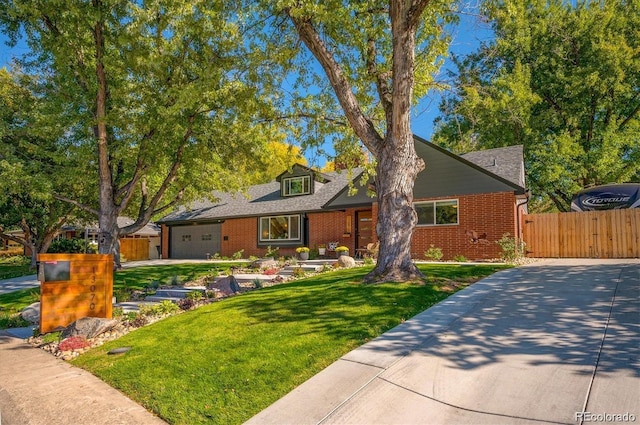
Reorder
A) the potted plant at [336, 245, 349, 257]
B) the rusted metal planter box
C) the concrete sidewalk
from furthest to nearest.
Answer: the potted plant at [336, 245, 349, 257]
the rusted metal planter box
the concrete sidewalk

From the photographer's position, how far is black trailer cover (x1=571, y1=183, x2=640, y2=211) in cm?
1609

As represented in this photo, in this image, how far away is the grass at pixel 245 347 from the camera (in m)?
4.14

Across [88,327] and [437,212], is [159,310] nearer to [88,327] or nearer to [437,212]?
[88,327]

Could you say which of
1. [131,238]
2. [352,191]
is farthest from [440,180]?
[131,238]

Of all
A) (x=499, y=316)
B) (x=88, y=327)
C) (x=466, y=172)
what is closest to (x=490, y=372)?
(x=499, y=316)

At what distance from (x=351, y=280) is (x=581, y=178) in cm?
2113

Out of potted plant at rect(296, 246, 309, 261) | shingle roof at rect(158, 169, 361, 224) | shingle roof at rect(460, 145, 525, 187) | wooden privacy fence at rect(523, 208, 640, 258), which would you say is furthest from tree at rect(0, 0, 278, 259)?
wooden privacy fence at rect(523, 208, 640, 258)

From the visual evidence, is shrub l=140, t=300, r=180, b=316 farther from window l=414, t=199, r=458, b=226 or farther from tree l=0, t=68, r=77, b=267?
window l=414, t=199, r=458, b=226

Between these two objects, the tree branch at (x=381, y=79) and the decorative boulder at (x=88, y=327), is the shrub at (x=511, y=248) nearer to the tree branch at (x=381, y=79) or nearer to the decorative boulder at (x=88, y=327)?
the tree branch at (x=381, y=79)

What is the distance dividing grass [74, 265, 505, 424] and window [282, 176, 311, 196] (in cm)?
1615

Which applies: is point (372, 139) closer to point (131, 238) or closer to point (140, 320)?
point (140, 320)

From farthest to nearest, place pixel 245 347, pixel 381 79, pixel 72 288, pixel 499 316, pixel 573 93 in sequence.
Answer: pixel 573 93
pixel 381 79
pixel 72 288
pixel 499 316
pixel 245 347

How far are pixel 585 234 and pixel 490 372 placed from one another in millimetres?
14016

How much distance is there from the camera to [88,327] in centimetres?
738
